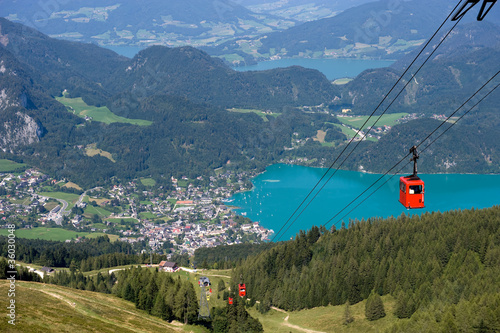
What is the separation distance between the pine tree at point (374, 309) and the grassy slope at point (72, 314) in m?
20.6

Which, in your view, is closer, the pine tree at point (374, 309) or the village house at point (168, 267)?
the pine tree at point (374, 309)

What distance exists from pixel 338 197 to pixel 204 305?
341 feet

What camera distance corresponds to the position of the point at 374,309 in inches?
2290

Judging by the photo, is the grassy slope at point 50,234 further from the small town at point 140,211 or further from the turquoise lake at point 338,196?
the turquoise lake at point 338,196

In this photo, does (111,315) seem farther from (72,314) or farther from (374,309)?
(374,309)

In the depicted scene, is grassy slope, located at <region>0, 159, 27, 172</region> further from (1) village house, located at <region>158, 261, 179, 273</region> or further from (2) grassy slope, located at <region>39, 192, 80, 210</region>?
(1) village house, located at <region>158, 261, 179, 273</region>

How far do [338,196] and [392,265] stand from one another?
8764 centimetres

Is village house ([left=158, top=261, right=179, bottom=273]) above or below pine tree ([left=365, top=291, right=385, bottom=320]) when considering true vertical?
above

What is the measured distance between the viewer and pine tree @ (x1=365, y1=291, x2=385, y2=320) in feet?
191

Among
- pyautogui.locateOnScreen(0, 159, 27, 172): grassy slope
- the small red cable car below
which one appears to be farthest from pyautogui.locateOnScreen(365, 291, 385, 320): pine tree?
pyautogui.locateOnScreen(0, 159, 27, 172): grassy slope

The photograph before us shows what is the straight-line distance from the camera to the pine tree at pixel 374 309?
5812cm

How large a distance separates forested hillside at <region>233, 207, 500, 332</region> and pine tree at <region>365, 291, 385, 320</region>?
2.03 metres

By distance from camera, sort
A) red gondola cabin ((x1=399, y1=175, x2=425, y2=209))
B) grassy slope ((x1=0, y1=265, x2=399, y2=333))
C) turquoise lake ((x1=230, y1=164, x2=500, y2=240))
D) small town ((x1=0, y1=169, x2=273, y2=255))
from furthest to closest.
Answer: turquoise lake ((x1=230, y1=164, x2=500, y2=240)) → small town ((x1=0, y1=169, x2=273, y2=255)) → grassy slope ((x1=0, y1=265, x2=399, y2=333)) → red gondola cabin ((x1=399, y1=175, x2=425, y2=209))

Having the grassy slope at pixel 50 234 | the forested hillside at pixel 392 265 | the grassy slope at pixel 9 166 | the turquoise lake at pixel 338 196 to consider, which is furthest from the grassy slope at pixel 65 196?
the forested hillside at pixel 392 265
